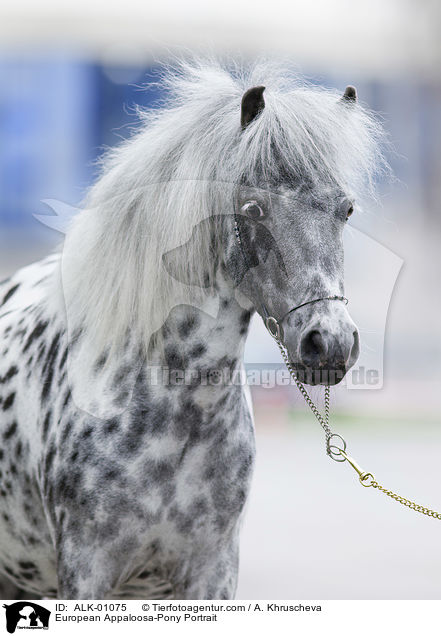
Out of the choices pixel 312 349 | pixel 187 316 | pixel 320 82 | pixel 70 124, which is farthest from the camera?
pixel 70 124

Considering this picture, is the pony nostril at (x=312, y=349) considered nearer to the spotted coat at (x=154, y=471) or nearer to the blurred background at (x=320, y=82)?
the spotted coat at (x=154, y=471)

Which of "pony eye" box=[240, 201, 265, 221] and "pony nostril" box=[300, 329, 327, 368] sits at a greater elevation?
"pony eye" box=[240, 201, 265, 221]

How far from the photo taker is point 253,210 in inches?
69.5

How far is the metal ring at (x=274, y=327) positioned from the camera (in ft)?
5.79

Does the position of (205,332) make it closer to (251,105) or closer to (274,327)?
(274,327)

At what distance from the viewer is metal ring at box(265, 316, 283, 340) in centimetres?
177

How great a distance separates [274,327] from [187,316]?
0.24 meters

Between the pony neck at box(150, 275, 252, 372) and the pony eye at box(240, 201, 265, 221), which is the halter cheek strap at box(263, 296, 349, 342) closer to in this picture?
the pony neck at box(150, 275, 252, 372)

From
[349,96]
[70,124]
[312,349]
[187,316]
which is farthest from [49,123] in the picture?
[312,349]
